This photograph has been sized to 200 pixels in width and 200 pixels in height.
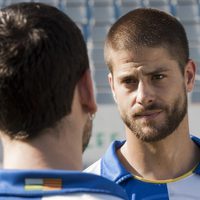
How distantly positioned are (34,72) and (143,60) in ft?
2.39

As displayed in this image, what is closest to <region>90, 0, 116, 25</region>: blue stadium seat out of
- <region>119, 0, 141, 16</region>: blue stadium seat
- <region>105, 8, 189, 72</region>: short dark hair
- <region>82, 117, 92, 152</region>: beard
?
<region>119, 0, 141, 16</region>: blue stadium seat

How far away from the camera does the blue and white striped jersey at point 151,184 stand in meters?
1.55

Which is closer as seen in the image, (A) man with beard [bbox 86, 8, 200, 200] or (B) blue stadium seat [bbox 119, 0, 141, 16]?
Result: (A) man with beard [bbox 86, 8, 200, 200]

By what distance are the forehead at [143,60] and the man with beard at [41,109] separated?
661mm

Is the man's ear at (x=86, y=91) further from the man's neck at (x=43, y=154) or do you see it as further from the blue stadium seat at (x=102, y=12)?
the blue stadium seat at (x=102, y=12)

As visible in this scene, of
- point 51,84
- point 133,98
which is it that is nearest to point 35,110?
point 51,84

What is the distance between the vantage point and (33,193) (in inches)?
34.8

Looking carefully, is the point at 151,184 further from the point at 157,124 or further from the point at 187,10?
the point at 187,10

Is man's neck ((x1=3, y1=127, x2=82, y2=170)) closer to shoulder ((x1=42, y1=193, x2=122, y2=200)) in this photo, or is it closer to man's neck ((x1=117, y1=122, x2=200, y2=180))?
shoulder ((x1=42, y1=193, x2=122, y2=200))

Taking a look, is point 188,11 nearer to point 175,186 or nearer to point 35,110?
point 175,186

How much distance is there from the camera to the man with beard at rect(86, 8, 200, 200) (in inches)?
62.1

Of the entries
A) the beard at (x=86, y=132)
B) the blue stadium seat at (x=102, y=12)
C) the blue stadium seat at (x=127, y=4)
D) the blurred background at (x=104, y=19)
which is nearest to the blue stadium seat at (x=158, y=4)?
the blurred background at (x=104, y=19)

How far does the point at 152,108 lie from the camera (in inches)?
61.9

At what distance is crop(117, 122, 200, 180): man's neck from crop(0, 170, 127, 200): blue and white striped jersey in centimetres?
74
